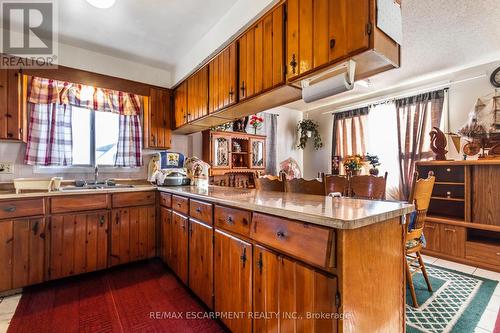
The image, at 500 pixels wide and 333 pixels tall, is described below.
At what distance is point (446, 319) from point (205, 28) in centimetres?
331

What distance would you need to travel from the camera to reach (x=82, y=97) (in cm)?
290

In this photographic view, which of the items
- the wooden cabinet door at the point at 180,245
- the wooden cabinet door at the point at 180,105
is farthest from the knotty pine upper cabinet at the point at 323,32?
the wooden cabinet door at the point at 180,105

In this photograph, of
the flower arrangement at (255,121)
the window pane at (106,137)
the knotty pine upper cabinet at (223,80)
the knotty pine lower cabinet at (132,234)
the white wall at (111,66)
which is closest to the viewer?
the knotty pine upper cabinet at (223,80)

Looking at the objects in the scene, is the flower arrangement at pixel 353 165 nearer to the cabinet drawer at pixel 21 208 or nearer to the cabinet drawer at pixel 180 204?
the cabinet drawer at pixel 180 204

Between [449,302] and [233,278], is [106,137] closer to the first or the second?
[233,278]

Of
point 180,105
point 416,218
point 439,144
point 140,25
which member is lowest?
point 416,218

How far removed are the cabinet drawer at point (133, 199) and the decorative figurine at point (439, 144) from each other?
12.4 ft

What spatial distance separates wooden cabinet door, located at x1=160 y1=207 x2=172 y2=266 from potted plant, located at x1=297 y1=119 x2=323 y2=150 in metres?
3.47

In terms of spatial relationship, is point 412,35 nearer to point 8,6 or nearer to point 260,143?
point 260,143

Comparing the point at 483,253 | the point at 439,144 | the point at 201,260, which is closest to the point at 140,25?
the point at 201,260

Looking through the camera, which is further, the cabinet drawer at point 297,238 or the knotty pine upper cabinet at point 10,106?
the knotty pine upper cabinet at point 10,106

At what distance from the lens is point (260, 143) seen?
448 centimetres

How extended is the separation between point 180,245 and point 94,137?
1.98 meters

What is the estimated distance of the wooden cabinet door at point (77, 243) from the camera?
2254mm
